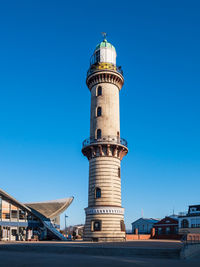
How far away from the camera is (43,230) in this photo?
1709 inches

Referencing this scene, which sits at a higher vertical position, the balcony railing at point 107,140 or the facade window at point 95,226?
the balcony railing at point 107,140

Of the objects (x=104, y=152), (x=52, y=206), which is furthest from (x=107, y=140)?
(x=52, y=206)

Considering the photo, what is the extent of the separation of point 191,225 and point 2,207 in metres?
→ 34.4

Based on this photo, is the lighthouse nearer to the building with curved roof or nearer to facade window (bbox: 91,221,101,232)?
facade window (bbox: 91,221,101,232)

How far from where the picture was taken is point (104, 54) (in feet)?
144

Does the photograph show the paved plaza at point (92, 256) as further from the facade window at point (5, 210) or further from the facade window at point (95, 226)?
the facade window at point (5, 210)

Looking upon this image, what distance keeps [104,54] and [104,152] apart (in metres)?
15.3

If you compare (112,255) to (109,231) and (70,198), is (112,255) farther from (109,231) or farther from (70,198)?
(70,198)

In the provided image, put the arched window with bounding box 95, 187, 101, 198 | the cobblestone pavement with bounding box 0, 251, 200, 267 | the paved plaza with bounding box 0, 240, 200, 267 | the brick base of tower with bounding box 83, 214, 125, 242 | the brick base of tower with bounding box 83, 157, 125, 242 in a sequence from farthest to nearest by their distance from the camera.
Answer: the arched window with bounding box 95, 187, 101, 198, the brick base of tower with bounding box 83, 157, 125, 242, the brick base of tower with bounding box 83, 214, 125, 242, the paved plaza with bounding box 0, 240, 200, 267, the cobblestone pavement with bounding box 0, 251, 200, 267

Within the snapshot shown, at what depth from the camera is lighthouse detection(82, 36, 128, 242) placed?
35.8 metres

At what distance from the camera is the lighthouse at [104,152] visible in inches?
1410

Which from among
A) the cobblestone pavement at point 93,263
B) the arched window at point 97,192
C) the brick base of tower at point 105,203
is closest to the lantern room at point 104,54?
the brick base of tower at point 105,203

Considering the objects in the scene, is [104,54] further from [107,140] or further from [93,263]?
[93,263]

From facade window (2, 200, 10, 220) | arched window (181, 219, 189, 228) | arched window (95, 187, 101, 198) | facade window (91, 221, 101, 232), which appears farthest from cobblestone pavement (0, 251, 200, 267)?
arched window (181, 219, 189, 228)
